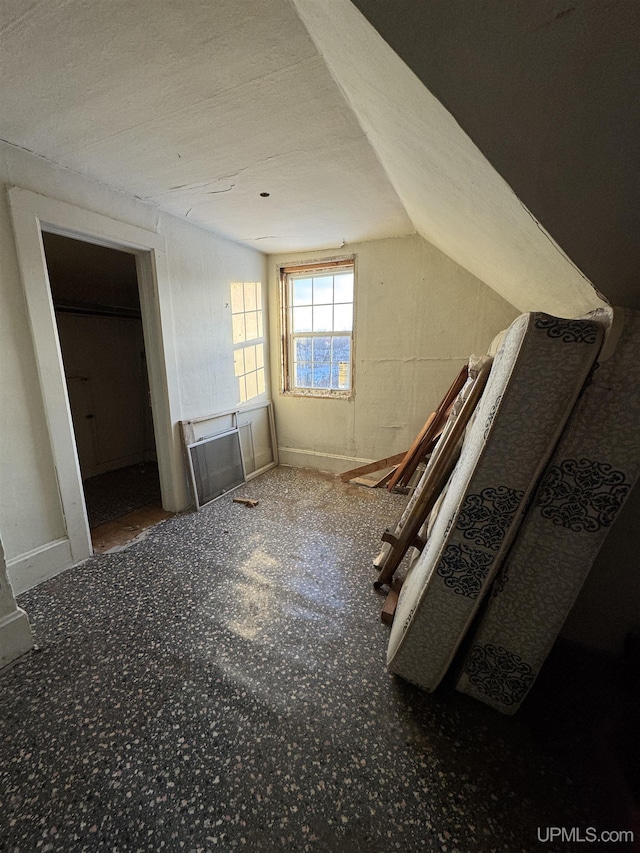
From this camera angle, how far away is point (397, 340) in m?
3.17

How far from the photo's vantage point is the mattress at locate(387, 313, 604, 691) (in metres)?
0.92

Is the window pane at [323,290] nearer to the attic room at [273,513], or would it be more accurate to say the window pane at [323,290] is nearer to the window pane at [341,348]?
the window pane at [341,348]

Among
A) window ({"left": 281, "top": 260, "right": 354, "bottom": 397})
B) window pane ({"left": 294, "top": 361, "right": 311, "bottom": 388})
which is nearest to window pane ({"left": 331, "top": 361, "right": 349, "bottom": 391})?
window ({"left": 281, "top": 260, "right": 354, "bottom": 397})

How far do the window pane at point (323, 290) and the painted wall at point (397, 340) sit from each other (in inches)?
9.4

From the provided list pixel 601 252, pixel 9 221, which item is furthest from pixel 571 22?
pixel 9 221

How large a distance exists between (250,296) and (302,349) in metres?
0.80

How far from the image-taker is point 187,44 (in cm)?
106

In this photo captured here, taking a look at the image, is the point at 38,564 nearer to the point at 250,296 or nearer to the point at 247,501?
the point at 247,501

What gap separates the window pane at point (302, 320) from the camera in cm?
362

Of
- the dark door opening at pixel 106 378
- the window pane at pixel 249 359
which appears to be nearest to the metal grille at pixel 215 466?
the dark door opening at pixel 106 378

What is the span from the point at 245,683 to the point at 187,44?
2382mm

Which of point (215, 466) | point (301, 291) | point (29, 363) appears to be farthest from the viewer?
point (301, 291)

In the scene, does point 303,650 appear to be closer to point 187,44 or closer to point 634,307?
point 634,307

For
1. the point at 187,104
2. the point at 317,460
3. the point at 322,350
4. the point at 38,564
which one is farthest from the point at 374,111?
the point at 317,460
